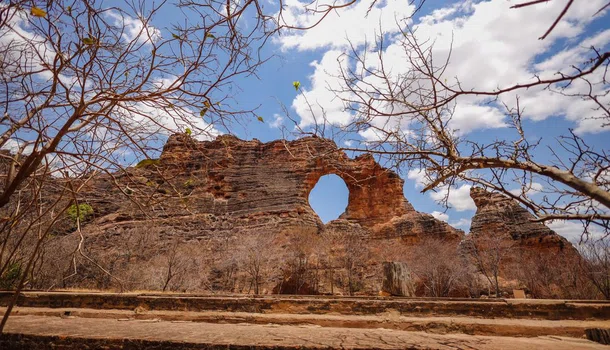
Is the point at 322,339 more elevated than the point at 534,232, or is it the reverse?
the point at 534,232

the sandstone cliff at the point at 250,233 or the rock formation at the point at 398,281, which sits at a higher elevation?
the sandstone cliff at the point at 250,233

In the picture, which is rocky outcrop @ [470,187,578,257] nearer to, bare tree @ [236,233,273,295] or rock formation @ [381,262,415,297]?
bare tree @ [236,233,273,295]

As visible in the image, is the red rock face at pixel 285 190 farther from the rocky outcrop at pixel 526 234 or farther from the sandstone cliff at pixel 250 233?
the rocky outcrop at pixel 526 234

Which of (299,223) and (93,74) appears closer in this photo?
(93,74)

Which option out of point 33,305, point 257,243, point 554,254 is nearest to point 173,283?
point 257,243

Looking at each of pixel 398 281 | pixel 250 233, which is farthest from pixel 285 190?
pixel 398 281

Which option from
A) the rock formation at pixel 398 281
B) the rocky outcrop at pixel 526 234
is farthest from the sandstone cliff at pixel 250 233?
the rocky outcrop at pixel 526 234

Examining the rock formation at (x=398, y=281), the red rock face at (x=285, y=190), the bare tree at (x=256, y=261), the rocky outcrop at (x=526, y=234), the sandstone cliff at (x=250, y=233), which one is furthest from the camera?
the red rock face at (x=285, y=190)

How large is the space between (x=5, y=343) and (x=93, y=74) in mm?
2047

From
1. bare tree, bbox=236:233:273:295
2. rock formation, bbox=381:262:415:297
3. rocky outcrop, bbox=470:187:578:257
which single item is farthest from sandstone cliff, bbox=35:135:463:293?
rocky outcrop, bbox=470:187:578:257

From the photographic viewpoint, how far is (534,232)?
81.8ft

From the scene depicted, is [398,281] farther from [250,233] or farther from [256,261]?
[250,233]

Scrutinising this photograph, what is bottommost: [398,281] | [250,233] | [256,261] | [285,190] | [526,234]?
[398,281]

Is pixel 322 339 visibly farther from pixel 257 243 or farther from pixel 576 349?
pixel 257 243
